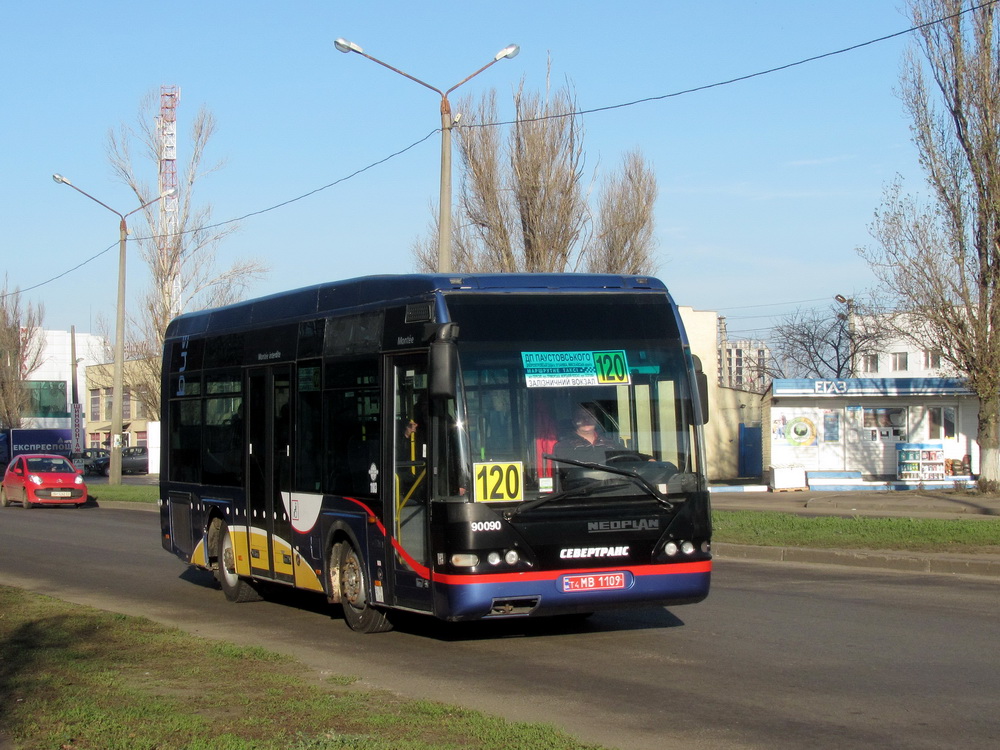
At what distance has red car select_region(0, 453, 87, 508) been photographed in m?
34.1

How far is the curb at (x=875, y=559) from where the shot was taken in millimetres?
14258

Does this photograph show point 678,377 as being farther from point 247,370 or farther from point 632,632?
point 247,370

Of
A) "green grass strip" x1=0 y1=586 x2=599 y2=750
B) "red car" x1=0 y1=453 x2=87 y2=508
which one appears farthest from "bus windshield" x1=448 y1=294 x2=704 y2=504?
"red car" x1=0 y1=453 x2=87 y2=508

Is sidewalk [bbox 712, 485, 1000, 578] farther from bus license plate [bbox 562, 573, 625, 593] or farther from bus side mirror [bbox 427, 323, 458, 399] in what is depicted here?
bus side mirror [bbox 427, 323, 458, 399]

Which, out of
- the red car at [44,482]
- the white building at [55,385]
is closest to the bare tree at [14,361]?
the white building at [55,385]

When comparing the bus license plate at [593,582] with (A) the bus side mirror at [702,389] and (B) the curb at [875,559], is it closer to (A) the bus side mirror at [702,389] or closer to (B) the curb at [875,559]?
(A) the bus side mirror at [702,389]

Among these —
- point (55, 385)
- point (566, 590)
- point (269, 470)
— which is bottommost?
point (566, 590)

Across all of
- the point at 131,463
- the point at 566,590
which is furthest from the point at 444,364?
the point at 131,463

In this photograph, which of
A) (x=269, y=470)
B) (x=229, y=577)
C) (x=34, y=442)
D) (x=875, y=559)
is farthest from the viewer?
(x=34, y=442)

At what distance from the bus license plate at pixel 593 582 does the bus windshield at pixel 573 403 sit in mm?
578

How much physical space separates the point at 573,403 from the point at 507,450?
632mm

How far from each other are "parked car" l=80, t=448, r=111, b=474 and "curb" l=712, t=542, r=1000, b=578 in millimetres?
51626

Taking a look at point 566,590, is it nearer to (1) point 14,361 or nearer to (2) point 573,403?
(2) point 573,403

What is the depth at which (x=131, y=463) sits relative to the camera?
2490 inches
